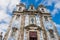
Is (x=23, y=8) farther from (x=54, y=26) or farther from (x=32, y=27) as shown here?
(x=54, y=26)

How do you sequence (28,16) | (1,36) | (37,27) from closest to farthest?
(1,36)
(37,27)
(28,16)

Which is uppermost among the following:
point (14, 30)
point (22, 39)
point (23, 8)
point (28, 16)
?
point (23, 8)

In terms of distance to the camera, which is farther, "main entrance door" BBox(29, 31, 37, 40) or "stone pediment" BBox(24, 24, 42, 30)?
"stone pediment" BBox(24, 24, 42, 30)

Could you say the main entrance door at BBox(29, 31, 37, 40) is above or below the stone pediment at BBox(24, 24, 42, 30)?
below

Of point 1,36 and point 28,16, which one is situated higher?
point 28,16

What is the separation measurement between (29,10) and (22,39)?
189 inches

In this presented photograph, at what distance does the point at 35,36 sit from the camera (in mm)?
18609

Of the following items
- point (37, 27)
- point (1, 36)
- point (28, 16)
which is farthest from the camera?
point (28, 16)

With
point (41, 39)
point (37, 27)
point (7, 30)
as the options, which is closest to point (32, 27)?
point (37, 27)

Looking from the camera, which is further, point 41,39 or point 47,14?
point 47,14

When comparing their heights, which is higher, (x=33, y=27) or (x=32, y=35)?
(x=33, y=27)

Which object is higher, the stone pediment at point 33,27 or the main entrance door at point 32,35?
the stone pediment at point 33,27

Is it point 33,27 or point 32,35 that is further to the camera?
point 33,27

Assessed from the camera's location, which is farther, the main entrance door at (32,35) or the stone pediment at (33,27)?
the stone pediment at (33,27)
